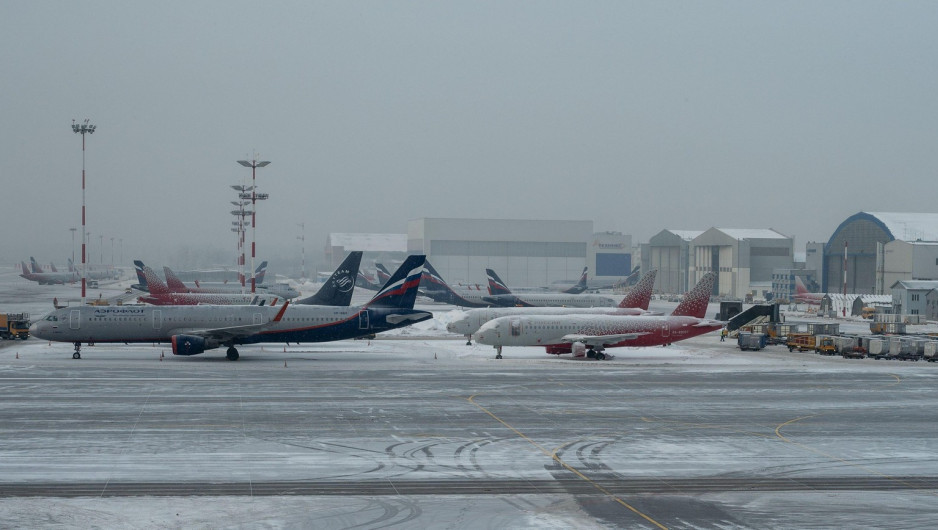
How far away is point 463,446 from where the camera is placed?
102 feet

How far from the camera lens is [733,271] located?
6585 inches

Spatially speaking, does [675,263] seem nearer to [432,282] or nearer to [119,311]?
[432,282]

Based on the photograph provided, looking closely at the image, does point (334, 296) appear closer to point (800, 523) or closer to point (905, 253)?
point (800, 523)

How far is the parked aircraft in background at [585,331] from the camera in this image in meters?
63.0

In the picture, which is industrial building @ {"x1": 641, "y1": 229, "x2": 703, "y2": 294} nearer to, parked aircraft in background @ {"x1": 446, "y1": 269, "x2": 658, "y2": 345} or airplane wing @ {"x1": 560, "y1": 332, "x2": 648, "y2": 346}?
parked aircraft in background @ {"x1": 446, "y1": 269, "x2": 658, "y2": 345}

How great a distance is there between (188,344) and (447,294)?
58.5 m

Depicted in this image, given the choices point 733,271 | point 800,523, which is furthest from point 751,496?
point 733,271

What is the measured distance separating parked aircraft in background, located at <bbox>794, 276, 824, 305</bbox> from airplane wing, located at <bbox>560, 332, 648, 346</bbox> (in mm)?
80364

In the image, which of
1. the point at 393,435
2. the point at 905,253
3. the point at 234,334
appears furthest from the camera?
the point at 905,253

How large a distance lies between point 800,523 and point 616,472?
21.6ft

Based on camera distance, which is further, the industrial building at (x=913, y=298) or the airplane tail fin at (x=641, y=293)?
the industrial building at (x=913, y=298)

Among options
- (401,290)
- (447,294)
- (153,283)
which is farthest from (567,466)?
(447,294)

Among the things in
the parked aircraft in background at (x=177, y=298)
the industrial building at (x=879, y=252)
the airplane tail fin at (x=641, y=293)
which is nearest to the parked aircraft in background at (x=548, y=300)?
the airplane tail fin at (x=641, y=293)

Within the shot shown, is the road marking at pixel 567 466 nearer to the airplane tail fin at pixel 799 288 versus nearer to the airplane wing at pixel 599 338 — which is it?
the airplane wing at pixel 599 338
